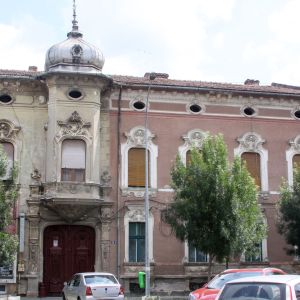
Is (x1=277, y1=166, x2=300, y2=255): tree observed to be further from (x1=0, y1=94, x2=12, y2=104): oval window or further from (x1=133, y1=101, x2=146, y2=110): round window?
(x1=0, y1=94, x2=12, y2=104): oval window

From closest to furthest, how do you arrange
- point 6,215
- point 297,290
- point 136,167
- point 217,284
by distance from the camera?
point 297,290
point 217,284
point 6,215
point 136,167

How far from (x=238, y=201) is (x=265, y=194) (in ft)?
20.7

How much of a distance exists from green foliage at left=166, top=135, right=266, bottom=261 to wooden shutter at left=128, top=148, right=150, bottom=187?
419 cm

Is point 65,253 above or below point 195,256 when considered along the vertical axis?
above

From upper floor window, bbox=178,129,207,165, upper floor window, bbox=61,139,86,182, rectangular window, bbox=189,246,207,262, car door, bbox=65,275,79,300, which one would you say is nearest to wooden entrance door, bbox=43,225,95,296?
upper floor window, bbox=61,139,86,182

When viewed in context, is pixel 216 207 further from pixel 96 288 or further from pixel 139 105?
pixel 139 105

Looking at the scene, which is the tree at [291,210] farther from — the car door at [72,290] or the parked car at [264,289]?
the parked car at [264,289]

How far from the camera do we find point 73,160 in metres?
29.4

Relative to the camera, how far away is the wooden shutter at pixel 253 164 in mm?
31531

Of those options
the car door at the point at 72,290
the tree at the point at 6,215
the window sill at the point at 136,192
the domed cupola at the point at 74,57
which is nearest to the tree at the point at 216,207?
the window sill at the point at 136,192

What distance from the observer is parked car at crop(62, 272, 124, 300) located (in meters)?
20.9

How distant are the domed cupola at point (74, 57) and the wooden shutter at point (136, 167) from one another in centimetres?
430

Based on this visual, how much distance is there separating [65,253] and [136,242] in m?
3.35

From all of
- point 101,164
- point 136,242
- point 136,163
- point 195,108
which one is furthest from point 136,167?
point 195,108
